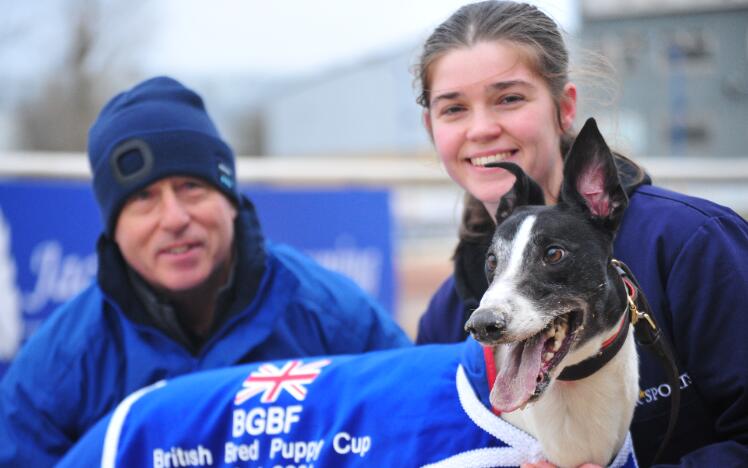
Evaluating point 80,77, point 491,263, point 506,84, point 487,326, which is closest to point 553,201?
point 506,84

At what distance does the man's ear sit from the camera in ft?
7.31

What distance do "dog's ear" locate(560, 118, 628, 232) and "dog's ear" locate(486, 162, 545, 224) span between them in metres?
0.12

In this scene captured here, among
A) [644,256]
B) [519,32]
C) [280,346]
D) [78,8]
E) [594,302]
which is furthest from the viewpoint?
[78,8]

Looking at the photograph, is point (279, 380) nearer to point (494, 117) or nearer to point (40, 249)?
point (494, 117)

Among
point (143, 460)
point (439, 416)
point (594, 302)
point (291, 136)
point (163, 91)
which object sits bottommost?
point (291, 136)

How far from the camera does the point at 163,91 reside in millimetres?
2820

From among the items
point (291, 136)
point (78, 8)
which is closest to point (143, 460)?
point (78, 8)

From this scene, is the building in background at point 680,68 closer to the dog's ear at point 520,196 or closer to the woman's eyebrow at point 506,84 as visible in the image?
the woman's eyebrow at point 506,84

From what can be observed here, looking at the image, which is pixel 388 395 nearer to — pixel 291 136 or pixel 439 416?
pixel 439 416

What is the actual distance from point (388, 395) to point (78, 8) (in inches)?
809

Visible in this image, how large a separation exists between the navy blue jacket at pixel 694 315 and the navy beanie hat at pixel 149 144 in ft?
4.60

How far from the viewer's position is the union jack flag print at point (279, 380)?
2137mm

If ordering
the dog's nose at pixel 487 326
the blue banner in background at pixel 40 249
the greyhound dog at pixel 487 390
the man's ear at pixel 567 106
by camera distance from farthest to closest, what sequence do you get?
1. the blue banner in background at pixel 40 249
2. the man's ear at pixel 567 106
3. the greyhound dog at pixel 487 390
4. the dog's nose at pixel 487 326

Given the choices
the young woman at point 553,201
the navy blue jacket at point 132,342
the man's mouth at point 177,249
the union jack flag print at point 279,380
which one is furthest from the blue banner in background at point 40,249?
the young woman at point 553,201
